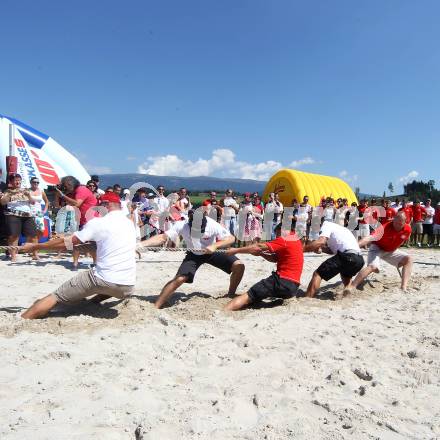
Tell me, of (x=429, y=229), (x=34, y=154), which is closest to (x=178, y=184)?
(x=429, y=229)

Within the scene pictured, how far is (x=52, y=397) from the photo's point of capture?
2.69 meters

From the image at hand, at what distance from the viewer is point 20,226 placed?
7.39 meters

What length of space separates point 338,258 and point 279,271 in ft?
3.72

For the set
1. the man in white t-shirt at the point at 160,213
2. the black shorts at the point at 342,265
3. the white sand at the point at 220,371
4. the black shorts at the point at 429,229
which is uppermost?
the man in white t-shirt at the point at 160,213

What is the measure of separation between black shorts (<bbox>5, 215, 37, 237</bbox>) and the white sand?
236 cm

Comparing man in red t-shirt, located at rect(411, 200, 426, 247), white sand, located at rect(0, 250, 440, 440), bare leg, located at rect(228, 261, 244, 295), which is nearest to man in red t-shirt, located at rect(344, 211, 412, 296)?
white sand, located at rect(0, 250, 440, 440)

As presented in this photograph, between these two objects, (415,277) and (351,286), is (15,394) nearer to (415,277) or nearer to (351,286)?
(351,286)

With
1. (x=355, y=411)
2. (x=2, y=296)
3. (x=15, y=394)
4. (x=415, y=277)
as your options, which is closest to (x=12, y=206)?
(x=2, y=296)

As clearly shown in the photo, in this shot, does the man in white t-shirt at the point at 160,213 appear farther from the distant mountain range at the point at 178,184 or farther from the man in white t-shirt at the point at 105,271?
the distant mountain range at the point at 178,184

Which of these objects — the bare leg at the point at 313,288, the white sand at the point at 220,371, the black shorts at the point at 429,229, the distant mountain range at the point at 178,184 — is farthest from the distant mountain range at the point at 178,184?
the white sand at the point at 220,371

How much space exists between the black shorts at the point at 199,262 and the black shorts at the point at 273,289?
0.54 meters

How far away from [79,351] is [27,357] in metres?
0.41

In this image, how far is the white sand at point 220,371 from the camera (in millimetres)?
2396

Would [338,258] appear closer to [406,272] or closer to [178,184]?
[406,272]
